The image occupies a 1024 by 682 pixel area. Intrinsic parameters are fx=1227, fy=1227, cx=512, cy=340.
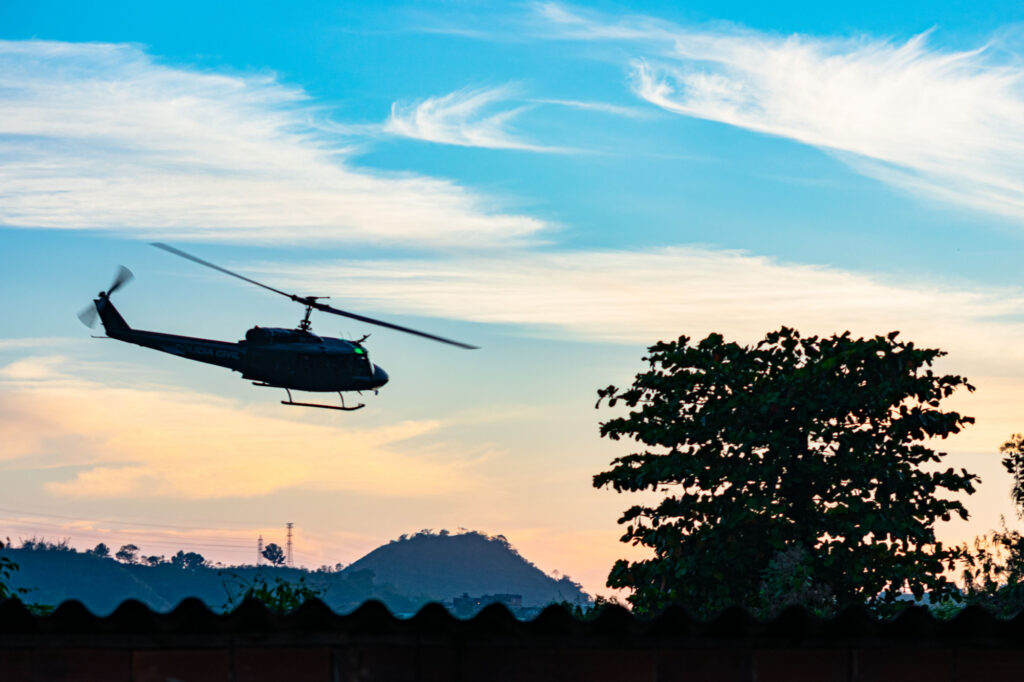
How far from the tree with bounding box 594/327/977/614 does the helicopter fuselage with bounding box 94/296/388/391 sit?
15607mm

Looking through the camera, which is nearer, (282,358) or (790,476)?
(790,476)

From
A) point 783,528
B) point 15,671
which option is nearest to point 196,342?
point 783,528

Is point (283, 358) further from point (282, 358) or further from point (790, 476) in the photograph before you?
point (790, 476)

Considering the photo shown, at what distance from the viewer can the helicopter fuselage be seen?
160 feet

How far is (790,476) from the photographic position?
34.6m

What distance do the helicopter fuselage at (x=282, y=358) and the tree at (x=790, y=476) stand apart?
1561 centimetres

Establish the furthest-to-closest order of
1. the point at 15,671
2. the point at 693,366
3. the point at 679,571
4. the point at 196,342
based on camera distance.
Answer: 1. the point at 196,342
2. the point at 693,366
3. the point at 679,571
4. the point at 15,671

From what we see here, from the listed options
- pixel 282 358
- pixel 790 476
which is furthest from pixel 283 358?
pixel 790 476

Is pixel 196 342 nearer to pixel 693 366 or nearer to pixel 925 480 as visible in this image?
pixel 693 366

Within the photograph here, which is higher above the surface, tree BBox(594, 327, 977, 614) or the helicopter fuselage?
the helicopter fuselage

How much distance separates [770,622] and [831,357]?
24.4 meters

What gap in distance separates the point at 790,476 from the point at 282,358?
22.4 m

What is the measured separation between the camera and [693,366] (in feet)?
120

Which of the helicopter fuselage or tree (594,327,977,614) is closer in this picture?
tree (594,327,977,614)
